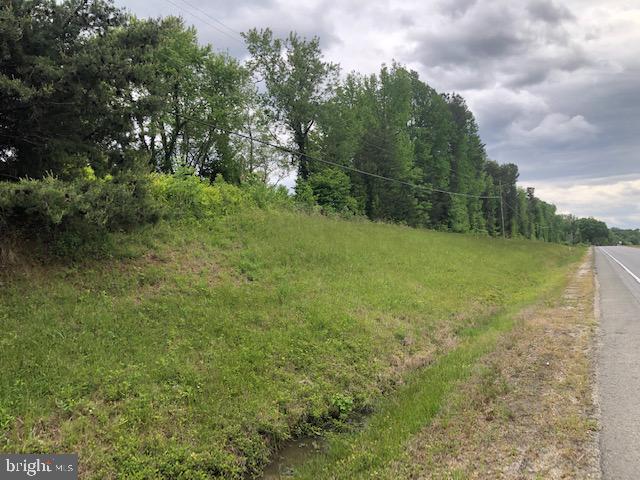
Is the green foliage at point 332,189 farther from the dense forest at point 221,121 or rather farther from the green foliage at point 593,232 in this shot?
the green foliage at point 593,232

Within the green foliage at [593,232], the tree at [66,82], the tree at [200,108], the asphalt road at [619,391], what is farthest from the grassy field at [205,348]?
the green foliage at [593,232]

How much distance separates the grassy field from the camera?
5.38 meters

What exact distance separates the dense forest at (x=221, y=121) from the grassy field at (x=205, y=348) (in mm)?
2084

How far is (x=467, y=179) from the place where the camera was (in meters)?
57.5

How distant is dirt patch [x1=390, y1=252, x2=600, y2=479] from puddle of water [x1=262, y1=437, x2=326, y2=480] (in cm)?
163

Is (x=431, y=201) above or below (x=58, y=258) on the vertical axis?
above

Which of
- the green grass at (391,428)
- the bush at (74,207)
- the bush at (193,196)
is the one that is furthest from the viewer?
the bush at (193,196)

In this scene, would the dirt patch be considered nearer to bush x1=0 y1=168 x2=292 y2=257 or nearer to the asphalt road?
the asphalt road

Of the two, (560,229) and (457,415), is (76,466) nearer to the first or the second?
(457,415)

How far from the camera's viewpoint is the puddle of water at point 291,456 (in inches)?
216

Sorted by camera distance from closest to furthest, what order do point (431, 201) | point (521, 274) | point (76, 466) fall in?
point (76, 466) → point (521, 274) → point (431, 201)

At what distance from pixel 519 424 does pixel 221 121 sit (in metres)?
28.7

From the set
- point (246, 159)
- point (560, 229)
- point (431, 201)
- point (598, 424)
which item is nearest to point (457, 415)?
point (598, 424)

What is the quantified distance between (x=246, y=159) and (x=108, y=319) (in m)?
29.9
